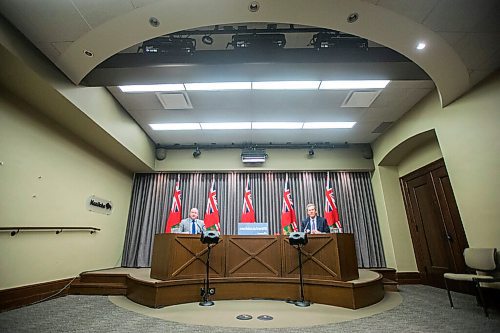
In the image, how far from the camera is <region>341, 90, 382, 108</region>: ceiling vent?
15.0 feet

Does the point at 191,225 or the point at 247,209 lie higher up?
the point at 247,209

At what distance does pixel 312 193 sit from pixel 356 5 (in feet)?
16.4

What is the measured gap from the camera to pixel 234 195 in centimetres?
683

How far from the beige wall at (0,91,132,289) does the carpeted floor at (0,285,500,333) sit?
2.34ft

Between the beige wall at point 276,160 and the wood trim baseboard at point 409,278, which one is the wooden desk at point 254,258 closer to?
the wood trim baseboard at point 409,278

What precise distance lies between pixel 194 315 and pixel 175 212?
3668 millimetres

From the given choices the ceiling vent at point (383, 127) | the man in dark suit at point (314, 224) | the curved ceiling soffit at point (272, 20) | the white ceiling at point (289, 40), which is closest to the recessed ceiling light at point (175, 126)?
the white ceiling at point (289, 40)

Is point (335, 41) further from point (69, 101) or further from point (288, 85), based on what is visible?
point (69, 101)

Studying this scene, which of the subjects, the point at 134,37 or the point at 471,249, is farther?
the point at 471,249

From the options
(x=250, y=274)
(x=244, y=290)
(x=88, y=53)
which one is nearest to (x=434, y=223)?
(x=250, y=274)

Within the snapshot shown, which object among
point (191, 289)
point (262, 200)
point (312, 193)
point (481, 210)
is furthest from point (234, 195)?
point (481, 210)

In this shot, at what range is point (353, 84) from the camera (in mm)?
4391

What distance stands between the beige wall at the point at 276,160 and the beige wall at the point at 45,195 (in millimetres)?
1891

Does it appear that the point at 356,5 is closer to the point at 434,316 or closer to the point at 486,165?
the point at 486,165
